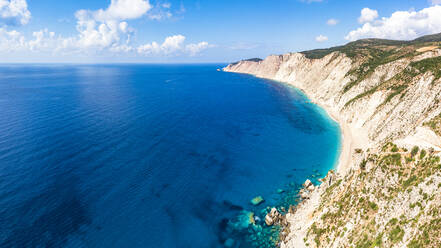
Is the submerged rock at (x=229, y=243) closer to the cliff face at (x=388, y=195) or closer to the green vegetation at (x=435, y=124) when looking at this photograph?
the cliff face at (x=388, y=195)

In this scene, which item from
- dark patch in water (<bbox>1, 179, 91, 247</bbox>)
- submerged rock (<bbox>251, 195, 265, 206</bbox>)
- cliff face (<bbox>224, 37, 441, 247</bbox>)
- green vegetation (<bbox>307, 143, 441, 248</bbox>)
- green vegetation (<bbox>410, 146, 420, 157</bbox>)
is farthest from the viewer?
submerged rock (<bbox>251, 195, 265, 206</bbox>)

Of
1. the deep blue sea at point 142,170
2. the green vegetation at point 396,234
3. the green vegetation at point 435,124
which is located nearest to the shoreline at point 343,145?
the deep blue sea at point 142,170

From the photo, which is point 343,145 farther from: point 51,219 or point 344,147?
point 51,219

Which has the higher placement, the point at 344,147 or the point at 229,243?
the point at 344,147

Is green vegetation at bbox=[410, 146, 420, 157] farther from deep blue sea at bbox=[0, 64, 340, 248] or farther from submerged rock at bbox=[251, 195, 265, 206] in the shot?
submerged rock at bbox=[251, 195, 265, 206]

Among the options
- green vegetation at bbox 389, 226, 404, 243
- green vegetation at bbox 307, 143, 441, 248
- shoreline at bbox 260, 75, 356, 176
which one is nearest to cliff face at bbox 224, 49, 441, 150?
shoreline at bbox 260, 75, 356, 176

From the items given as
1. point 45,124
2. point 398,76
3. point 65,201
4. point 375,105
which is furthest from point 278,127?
point 45,124

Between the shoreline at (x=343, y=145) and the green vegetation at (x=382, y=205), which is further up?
the green vegetation at (x=382, y=205)

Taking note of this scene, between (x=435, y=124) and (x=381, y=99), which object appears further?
(x=381, y=99)

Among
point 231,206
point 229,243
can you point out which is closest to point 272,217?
point 231,206
